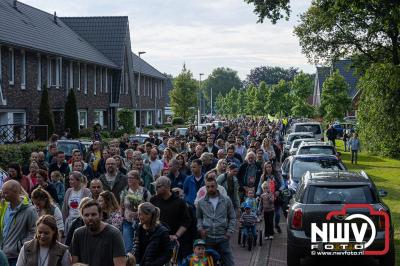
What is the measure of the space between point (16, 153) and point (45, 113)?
1087cm

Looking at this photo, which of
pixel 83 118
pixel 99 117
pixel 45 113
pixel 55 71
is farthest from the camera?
pixel 99 117

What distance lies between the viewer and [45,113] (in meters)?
32.8

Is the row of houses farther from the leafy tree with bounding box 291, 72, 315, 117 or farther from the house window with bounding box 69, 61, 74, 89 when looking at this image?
the leafy tree with bounding box 291, 72, 315, 117

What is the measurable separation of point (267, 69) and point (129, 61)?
412 feet

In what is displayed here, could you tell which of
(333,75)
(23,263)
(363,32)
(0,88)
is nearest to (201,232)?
(23,263)

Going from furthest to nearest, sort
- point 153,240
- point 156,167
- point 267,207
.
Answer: point 156,167, point 267,207, point 153,240

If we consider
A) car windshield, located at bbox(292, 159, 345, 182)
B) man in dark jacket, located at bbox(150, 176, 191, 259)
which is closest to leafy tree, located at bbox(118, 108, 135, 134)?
car windshield, located at bbox(292, 159, 345, 182)

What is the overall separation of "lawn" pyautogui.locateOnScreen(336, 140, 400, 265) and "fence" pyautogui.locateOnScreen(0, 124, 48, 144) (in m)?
14.6

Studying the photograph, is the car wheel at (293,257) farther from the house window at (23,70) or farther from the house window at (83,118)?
the house window at (83,118)

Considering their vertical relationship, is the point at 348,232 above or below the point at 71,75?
below

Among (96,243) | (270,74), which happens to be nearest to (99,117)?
(96,243)

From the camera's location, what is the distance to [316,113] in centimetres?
7600

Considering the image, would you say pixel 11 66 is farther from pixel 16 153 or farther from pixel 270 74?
pixel 270 74

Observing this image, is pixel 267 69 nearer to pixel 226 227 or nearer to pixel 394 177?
pixel 394 177
